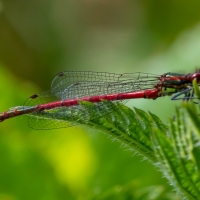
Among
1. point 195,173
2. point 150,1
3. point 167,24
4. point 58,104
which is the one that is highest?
point 150,1

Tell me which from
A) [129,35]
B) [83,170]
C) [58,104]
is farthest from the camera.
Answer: [129,35]

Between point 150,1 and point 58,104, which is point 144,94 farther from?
point 150,1

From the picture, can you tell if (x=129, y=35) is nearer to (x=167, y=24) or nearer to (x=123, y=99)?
(x=167, y=24)

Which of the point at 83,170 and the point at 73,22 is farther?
the point at 73,22

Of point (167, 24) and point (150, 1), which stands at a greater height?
point (150, 1)

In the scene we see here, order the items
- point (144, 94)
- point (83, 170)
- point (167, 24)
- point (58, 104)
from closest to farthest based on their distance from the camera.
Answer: point (58, 104) → point (144, 94) → point (83, 170) → point (167, 24)

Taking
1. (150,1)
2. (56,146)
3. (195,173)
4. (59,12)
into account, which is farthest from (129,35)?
(195,173)
